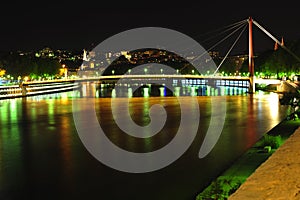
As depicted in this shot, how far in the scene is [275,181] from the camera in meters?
3.46

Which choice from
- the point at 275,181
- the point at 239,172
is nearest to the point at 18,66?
the point at 239,172

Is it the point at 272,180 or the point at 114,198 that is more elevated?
the point at 272,180

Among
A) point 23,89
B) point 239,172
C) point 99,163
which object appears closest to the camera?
point 239,172

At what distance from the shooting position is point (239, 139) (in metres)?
9.96

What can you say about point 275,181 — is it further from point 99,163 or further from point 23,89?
point 23,89

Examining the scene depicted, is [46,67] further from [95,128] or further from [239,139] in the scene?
[239,139]

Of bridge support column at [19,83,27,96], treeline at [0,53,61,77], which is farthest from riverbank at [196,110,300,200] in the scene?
treeline at [0,53,61,77]

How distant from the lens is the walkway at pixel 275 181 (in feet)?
10.2

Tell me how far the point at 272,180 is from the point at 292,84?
2064 cm

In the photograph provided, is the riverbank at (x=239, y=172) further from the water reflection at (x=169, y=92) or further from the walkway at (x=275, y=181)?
the water reflection at (x=169, y=92)

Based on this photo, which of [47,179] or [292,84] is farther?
[292,84]

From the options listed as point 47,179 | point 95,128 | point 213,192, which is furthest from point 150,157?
point 95,128

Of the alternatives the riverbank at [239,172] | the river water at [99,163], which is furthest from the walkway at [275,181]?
the river water at [99,163]

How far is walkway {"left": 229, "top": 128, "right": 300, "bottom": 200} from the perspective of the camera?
3123 mm
